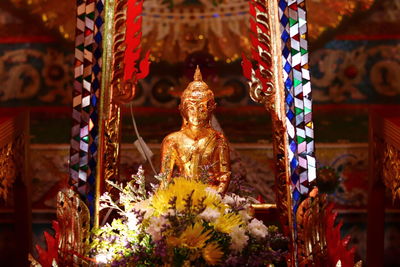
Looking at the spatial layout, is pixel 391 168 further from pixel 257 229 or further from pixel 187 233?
pixel 187 233

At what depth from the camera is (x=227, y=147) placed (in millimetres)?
4320

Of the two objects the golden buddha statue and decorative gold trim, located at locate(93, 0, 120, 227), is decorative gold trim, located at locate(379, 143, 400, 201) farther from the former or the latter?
decorative gold trim, located at locate(93, 0, 120, 227)

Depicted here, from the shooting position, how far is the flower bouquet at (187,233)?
3004mm

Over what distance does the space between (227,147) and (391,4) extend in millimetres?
2152

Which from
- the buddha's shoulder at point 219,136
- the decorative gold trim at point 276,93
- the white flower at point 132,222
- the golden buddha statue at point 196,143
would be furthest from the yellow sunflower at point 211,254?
the buddha's shoulder at point 219,136

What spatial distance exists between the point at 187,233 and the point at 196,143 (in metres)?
1.35

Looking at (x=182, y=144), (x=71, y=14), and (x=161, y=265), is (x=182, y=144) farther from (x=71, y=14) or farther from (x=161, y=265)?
(x=71, y=14)

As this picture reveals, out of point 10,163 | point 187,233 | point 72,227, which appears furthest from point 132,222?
point 10,163

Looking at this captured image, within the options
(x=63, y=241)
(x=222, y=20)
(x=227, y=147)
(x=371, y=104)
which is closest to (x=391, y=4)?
(x=371, y=104)

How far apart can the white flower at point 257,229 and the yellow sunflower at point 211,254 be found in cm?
21

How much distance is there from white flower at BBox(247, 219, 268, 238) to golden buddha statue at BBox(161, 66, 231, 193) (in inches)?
40.1

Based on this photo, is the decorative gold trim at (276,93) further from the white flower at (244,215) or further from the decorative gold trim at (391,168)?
the decorative gold trim at (391,168)

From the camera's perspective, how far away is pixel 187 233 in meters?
2.99

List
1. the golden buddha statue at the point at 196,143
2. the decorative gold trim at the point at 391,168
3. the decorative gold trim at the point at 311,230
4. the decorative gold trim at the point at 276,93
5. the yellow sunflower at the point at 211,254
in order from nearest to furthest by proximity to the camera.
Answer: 1. the yellow sunflower at the point at 211,254
2. the decorative gold trim at the point at 311,230
3. the decorative gold trim at the point at 276,93
4. the golden buddha statue at the point at 196,143
5. the decorative gold trim at the point at 391,168
